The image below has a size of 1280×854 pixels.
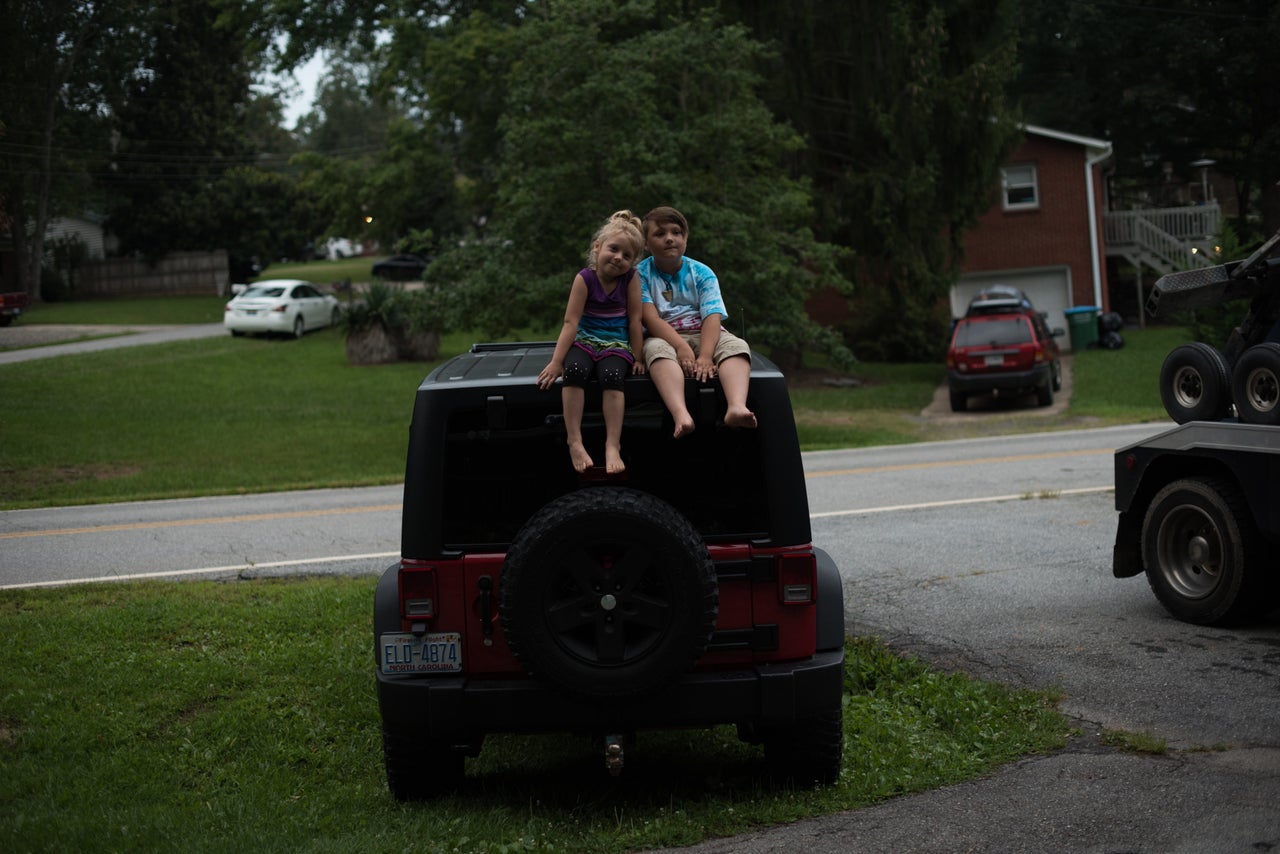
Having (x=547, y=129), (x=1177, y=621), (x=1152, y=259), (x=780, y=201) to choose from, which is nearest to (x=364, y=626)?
(x=1177, y=621)

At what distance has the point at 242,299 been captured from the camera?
38125 millimetres

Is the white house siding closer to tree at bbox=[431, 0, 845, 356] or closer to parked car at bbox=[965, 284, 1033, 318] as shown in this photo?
parked car at bbox=[965, 284, 1033, 318]

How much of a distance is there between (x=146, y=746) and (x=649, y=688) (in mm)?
2622

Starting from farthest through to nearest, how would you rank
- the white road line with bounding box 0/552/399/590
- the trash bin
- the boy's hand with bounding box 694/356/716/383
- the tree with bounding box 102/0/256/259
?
the tree with bounding box 102/0/256/259, the trash bin, the white road line with bounding box 0/552/399/590, the boy's hand with bounding box 694/356/716/383

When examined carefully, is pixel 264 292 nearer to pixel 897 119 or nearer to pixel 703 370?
pixel 897 119

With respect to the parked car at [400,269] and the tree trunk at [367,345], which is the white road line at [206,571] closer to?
the tree trunk at [367,345]

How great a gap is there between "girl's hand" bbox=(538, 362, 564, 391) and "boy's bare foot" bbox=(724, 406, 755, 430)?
25.7 inches

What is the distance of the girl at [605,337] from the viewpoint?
5305mm

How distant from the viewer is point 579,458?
5.26 m

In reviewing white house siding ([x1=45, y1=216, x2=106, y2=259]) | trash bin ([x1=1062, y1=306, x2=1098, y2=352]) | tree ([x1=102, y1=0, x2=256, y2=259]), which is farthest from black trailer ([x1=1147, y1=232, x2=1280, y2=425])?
white house siding ([x1=45, y1=216, x2=106, y2=259])

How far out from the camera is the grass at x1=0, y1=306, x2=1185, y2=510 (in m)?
18.7

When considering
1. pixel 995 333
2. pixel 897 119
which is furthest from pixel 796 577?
pixel 897 119

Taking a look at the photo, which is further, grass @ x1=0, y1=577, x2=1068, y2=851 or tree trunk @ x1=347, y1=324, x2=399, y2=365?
tree trunk @ x1=347, y1=324, x2=399, y2=365

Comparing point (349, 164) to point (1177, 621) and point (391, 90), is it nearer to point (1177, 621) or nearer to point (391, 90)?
point (391, 90)
